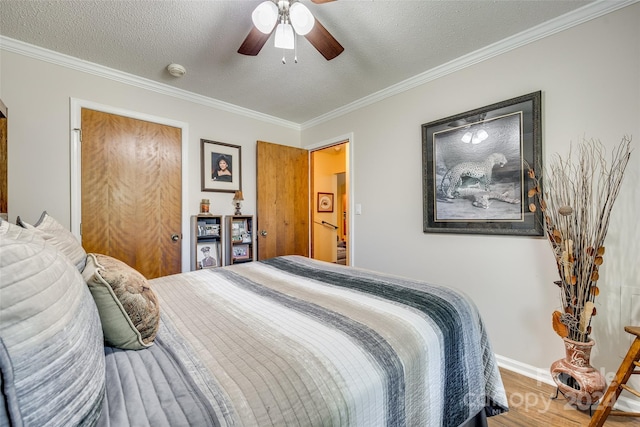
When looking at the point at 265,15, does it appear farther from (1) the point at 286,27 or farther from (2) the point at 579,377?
(2) the point at 579,377

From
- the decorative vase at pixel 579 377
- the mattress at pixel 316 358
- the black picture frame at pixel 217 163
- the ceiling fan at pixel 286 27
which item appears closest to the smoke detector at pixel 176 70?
the black picture frame at pixel 217 163

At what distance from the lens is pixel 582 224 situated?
→ 162 centimetres

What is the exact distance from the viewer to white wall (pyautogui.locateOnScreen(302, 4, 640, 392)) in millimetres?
1613

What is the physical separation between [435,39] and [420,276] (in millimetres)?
2052

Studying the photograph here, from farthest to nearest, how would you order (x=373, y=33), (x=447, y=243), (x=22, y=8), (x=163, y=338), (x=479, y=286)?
1. (x=447, y=243)
2. (x=479, y=286)
3. (x=373, y=33)
4. (x=22, y=8)
5. (x=163, y=338)

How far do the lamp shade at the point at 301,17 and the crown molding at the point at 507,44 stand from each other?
1.48 meters

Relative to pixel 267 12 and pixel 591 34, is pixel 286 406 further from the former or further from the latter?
pixel 591 34

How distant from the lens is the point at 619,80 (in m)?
1.61

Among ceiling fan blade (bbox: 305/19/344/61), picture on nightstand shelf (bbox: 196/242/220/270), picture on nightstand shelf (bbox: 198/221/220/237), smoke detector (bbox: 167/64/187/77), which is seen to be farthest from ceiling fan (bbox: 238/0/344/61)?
picture on nightstand shelf (bbox: 196/242/220/270)

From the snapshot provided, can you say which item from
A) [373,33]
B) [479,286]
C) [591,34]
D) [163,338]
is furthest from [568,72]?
[163,338]

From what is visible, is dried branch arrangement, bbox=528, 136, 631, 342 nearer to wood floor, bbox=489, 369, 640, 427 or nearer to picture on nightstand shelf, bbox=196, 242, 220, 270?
wood floor, bbox=489, 369, 640, 427

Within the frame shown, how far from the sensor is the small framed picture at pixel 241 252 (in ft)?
10.4

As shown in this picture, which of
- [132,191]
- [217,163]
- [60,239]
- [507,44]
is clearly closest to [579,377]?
[507,44]

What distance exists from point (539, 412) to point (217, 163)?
3474mm
